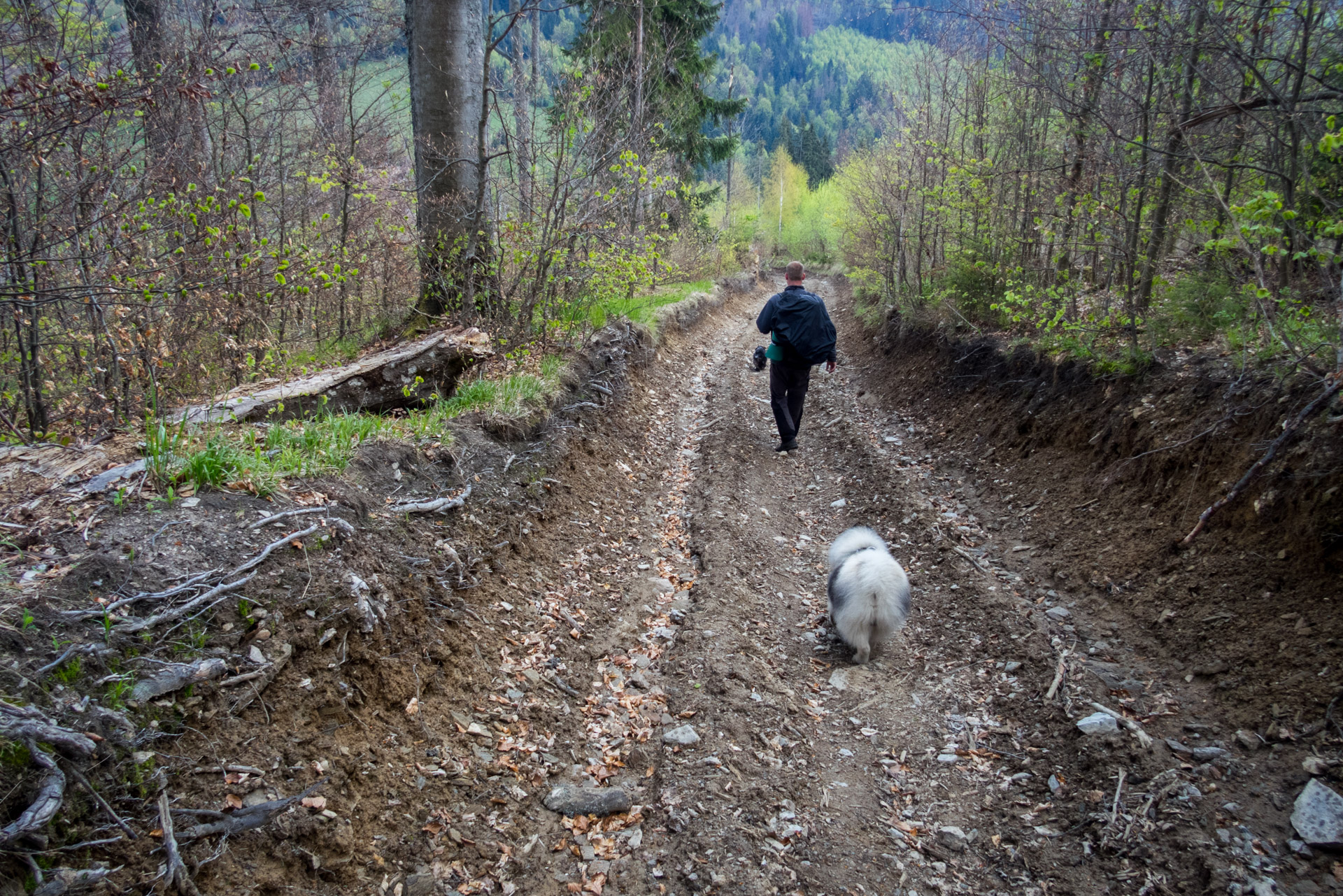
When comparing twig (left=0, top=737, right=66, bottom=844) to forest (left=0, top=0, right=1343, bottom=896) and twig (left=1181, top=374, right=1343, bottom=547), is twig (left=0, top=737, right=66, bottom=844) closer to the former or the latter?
forest (left=0, top=0, right=1343, bottom=896)

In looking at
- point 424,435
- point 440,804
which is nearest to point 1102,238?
point 424,435

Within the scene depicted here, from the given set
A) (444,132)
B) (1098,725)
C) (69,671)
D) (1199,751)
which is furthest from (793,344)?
(69,671)

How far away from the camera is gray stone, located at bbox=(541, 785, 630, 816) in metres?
3.09

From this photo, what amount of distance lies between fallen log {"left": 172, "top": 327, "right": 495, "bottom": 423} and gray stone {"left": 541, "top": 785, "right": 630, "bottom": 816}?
3.06 meters

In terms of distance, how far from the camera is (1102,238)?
278 inches

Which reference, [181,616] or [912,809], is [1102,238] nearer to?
[912,809]

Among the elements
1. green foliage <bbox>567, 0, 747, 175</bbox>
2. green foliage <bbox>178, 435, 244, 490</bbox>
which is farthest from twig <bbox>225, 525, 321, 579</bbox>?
green foliage <bbox>567, 0, 747, 175</bbox>

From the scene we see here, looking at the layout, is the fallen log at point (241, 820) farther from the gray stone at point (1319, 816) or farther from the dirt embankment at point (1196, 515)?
the dirt embankment at point (1196, 515)

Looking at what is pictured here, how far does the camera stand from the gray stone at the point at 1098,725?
10.9ft

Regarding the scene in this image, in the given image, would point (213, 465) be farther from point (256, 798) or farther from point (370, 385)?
point (370, 385)

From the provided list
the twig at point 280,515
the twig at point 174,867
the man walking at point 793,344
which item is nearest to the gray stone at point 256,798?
the twig at point 174,867

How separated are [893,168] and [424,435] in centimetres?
1358

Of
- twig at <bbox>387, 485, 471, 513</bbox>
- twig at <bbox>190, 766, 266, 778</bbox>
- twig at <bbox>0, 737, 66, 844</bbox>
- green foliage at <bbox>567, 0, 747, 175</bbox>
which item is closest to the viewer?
twig at <bbox>0, 737, 66, 844</bbox>

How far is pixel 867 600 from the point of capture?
414 cm
